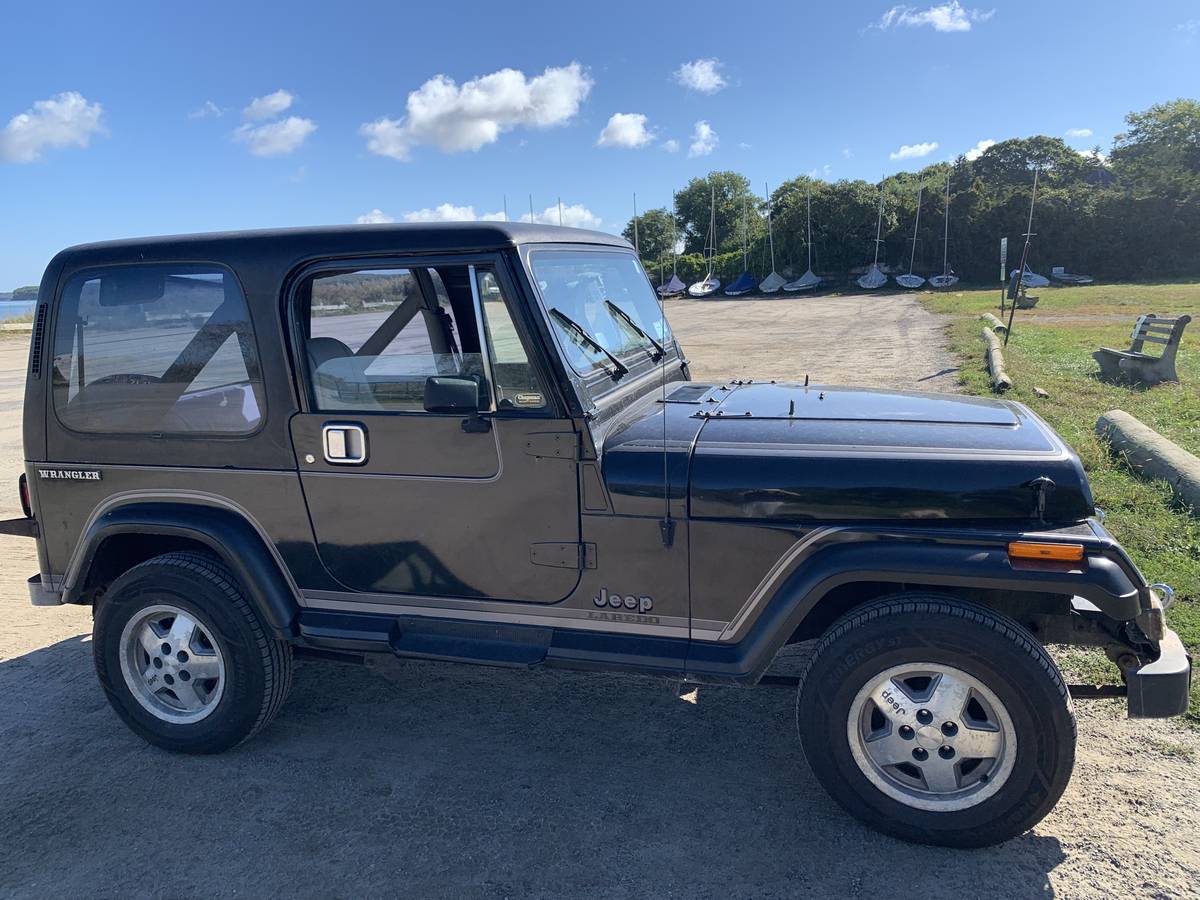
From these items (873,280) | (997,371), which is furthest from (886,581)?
(873,280)

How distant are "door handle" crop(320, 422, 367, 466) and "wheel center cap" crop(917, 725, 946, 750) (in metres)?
2.13

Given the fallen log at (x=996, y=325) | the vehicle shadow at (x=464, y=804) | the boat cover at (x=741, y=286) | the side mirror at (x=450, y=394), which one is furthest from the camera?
the boat cover at (x=741, y=286)

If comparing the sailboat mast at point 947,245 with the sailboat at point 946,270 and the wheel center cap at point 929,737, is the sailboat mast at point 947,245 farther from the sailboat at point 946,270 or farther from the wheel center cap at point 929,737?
the wheel center cap at point 929,737

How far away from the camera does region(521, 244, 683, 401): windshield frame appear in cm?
283

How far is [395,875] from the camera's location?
2621 mm

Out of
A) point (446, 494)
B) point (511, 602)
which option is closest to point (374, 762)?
point (511, 602)

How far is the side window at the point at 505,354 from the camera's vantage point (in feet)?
9.24

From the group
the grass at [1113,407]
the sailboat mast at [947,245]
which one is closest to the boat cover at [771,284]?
the sailboat mast at [947,245]

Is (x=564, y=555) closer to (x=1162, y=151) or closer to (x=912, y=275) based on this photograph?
(x=912, y=275)

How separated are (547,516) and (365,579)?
0.82 metres

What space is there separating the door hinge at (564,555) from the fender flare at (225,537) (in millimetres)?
1047

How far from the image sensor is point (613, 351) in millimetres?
3395

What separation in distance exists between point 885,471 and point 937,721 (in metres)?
0.82

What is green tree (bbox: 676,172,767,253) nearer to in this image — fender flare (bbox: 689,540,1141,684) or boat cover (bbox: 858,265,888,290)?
boat cover (bbox: 858,265,888,290)
